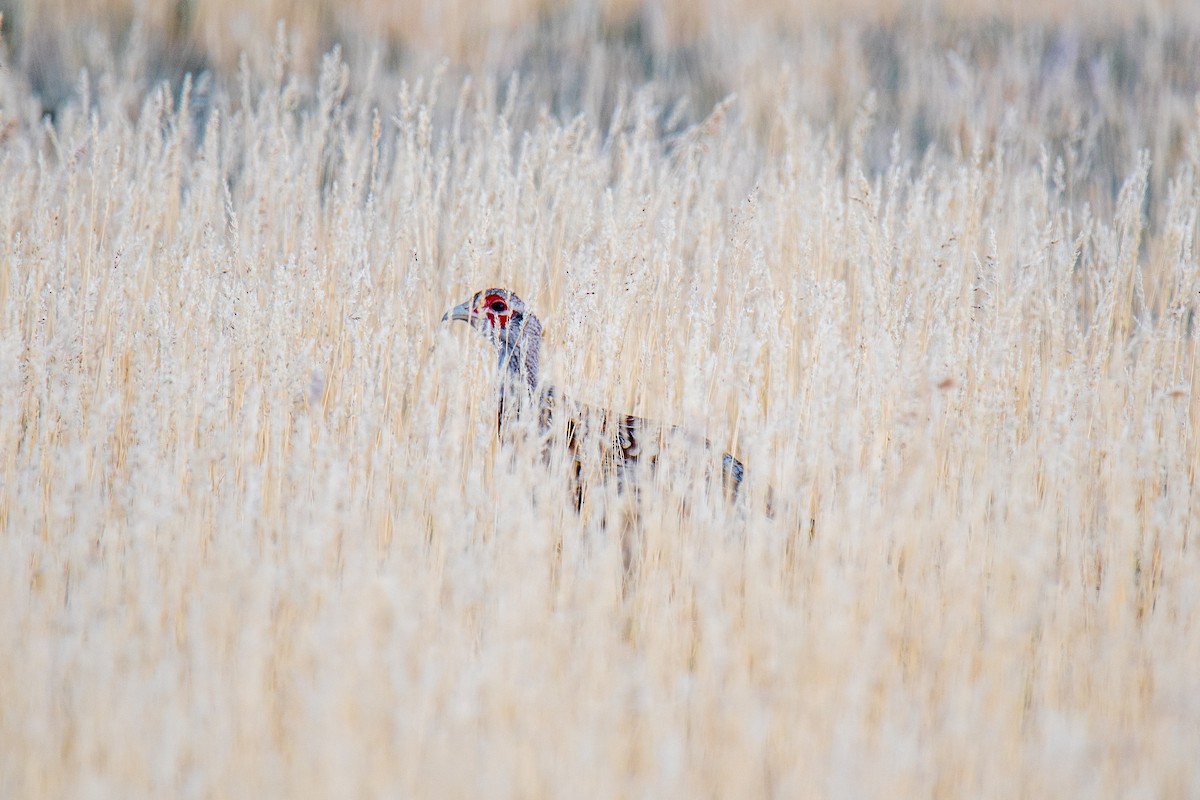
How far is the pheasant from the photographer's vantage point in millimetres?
2828

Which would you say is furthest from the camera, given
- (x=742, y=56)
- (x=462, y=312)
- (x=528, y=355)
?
(x=742, y=56)

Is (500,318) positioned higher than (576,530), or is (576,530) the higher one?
(500,318)

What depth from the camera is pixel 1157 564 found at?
2844 mm

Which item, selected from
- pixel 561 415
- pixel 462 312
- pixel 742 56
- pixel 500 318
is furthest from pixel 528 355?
pixel 742 56

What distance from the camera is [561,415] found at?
109 inches

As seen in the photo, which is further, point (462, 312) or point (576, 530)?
point (462, 312)

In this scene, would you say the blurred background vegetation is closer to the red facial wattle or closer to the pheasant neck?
the pheasant neck

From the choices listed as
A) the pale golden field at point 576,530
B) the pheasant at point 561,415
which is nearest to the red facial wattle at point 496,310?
the pheasant at point 561,415

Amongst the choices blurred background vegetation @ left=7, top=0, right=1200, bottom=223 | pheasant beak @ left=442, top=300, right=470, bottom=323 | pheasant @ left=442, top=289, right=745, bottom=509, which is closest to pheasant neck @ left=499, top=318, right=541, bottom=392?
pheasant @ left=442, top=289, right=745, bottom=509

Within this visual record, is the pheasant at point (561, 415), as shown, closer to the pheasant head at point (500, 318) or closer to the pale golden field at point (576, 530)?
the pheasant head at point (500, 318)

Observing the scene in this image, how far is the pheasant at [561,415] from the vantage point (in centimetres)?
283

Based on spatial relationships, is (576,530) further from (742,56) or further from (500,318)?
(742,56)

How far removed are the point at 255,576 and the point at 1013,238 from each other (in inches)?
136

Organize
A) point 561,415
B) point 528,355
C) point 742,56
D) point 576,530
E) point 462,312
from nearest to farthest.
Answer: point 576,530
point 561,415
point 462,312
point 528,355
point 742,56
